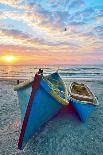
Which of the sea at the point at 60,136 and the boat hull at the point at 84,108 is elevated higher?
the boat hull at the point at 84,108

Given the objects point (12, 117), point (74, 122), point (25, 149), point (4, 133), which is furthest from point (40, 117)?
point (12, 117)

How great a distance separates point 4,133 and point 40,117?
5.72 feet

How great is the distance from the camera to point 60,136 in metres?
8.08

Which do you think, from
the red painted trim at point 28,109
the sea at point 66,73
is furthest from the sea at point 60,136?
the sea at point 66,73

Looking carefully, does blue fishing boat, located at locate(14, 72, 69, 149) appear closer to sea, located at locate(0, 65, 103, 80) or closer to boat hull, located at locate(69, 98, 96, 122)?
boat hull, located at locate(69, 98, 96, 122)

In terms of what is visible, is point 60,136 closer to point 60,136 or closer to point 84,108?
point 60,136

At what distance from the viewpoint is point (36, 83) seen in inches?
281

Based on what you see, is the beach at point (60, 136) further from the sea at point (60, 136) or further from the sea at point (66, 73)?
the sea at point (66, 73)

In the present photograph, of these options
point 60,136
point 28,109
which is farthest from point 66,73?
point 28,109

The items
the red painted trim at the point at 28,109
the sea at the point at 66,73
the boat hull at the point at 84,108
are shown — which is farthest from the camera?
the sea at the point at 66,73

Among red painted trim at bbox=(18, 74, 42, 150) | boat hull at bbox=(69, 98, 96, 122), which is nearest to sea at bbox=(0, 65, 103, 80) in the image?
boat hull at bbox=(69, 98, 96, 122)

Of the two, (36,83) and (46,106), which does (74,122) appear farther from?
(36,83)

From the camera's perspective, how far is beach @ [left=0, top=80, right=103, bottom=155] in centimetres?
689

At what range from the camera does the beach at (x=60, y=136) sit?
6890 millimetres
